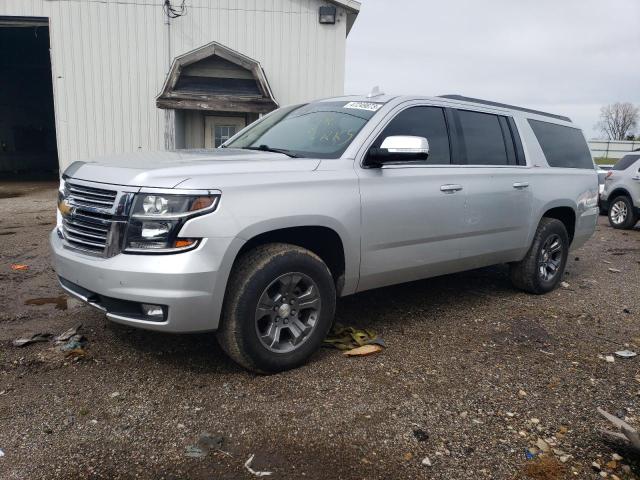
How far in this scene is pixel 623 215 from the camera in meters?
11.8

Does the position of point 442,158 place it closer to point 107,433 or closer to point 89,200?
point 89,200

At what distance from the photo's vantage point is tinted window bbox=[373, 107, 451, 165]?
4242 mm

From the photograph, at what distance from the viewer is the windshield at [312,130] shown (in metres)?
4.02

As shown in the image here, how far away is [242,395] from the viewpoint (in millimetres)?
3301

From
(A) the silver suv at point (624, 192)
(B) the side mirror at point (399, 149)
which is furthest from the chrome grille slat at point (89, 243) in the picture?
(A) the silver suv at point (624, 192)

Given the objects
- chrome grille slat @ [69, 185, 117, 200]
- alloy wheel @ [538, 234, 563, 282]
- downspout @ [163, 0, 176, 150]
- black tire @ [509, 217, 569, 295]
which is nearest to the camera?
chrome grille slat @ [69, 185, 117, 200]

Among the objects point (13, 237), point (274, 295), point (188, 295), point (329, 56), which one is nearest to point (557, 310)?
point (274, 295)

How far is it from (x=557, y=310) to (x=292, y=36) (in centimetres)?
1017

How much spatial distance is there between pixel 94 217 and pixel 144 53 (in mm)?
11091

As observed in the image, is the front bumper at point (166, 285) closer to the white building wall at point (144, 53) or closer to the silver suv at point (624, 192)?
the white building wall at point (144, 53)

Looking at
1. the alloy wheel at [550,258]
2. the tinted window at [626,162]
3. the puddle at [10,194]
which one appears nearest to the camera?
the alloy wheel at [550,258]

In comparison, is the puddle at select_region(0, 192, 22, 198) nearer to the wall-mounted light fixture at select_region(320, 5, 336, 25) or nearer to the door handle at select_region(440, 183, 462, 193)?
the wall-mounted light fixture at select_region(320, 5, 336, 25)

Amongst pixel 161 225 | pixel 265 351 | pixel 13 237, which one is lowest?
pixel 13 237

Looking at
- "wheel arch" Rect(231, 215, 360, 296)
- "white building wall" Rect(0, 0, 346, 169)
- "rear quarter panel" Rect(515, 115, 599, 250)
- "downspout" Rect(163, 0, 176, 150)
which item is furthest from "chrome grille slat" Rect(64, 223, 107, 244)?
"white building wall" Rect(0, 0, 346, 169)
